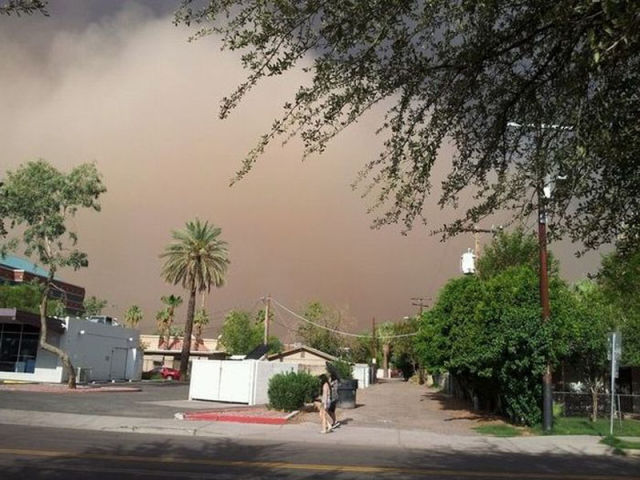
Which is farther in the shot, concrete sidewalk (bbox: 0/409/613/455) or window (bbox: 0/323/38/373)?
window (bbox: 0/323/38/373)

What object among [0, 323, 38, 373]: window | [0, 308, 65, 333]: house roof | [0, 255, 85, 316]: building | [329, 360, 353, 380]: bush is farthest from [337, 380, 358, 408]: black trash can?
[0, 255, 85, 316]: building

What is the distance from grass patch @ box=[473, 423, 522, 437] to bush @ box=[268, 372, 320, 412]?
644 cm

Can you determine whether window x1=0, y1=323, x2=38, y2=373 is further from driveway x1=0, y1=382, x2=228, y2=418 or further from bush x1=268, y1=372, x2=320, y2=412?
bush x1=268, y1=372, x2=320, y2=412

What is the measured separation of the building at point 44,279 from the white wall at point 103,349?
1725 centimetres

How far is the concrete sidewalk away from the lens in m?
16.0

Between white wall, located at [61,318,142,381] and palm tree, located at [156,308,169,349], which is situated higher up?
palm tree, located at [156,308,169,349]

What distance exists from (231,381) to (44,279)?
60625mm

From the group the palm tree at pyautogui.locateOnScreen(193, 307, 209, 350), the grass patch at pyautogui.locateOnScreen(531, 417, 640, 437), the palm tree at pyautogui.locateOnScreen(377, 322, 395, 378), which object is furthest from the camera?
the palm tree at pyautogui.locateOnScreen(377, 322, 395, 378)

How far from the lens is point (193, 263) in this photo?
5728cm

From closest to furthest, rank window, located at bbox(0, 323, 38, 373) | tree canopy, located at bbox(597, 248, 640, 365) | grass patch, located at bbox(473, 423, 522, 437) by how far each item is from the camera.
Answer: grass patch, located at bbox(473, 423, 522, 437), tree canopy, located at bbox(597, 248, 640, 365), window, located at bbox(0, 323, 38, 373)

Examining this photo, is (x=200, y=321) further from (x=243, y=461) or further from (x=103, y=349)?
(x=243, y=461)

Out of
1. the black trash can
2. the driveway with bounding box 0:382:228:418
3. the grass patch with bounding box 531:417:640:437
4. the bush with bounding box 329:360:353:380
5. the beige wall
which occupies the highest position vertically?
the beige wall

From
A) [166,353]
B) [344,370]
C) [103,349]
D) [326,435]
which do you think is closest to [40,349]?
[103,349]

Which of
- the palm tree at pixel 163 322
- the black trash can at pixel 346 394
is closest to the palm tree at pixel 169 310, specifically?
the palm tree at pixel 163 322
